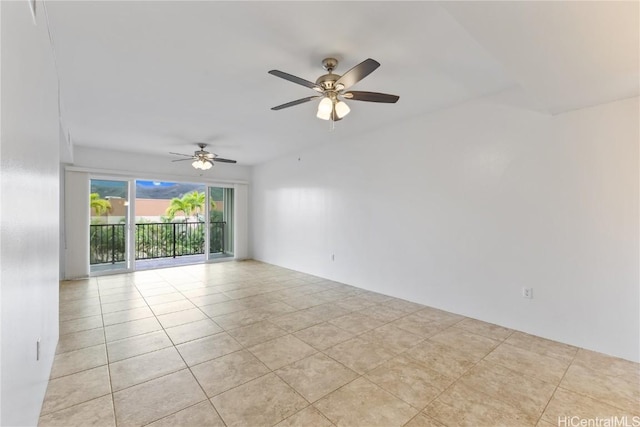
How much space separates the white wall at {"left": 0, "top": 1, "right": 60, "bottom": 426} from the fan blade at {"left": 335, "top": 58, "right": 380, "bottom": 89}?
5.87ft

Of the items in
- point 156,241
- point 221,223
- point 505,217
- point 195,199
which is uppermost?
point 195,199

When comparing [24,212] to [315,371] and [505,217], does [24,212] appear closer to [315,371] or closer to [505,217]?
[315,371]

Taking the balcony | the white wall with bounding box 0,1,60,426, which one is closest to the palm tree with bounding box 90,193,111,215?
the balcony

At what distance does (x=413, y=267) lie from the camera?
3.94 m

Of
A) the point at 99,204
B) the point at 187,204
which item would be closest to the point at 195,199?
the point at 187,204

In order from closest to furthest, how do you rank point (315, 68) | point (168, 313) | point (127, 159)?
point (315, 68) < point (168, 313) < point (127, 159)

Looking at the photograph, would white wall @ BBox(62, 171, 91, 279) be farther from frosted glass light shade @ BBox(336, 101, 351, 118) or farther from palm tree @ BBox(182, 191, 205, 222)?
frosted glass light shade @ BBox(336, 101, 351, 118)

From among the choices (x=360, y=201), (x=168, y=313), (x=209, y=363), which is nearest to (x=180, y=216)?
(x=168, y=313)

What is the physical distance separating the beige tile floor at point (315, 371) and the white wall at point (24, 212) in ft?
1.68

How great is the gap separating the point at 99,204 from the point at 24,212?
543 cm

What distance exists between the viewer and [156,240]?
301 inches

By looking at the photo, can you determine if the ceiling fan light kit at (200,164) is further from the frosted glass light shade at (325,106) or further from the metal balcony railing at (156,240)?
the frosted glass light shade at (325,106)

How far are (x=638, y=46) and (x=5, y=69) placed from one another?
3.29m

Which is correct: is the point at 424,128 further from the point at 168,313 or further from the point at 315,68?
the point at 168,313
